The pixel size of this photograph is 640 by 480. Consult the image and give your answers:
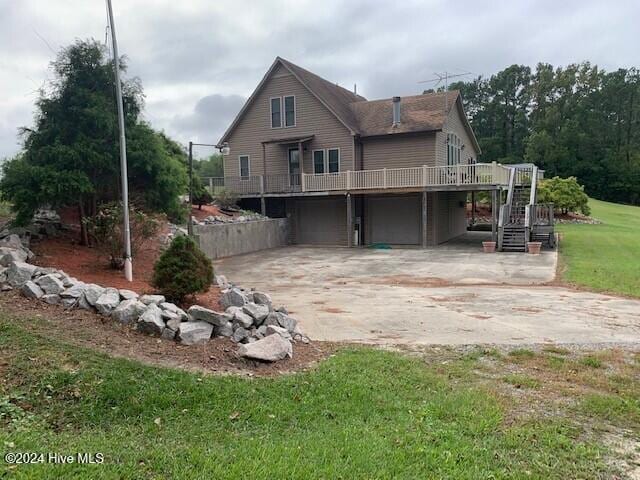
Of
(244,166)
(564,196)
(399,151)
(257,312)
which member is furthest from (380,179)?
(564,196)

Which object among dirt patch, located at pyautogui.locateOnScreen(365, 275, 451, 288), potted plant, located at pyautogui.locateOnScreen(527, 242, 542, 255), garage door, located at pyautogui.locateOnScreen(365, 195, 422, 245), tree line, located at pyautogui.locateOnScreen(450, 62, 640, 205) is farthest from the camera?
tree line, located at pyautogui.locateOnScreen(450, 62, 640, 205)

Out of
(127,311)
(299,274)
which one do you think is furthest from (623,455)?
(299,274)

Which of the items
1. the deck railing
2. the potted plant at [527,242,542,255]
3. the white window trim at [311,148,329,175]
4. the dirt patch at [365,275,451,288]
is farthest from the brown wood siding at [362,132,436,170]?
the dirt patch at [365,275,451,288]

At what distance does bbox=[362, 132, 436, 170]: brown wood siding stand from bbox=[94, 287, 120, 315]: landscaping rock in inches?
686

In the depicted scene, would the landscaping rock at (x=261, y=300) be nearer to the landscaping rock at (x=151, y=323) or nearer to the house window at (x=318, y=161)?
the landscaping rock at (x=151, y=323)

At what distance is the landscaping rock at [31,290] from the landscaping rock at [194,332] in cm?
197

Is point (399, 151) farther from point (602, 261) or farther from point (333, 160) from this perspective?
point (602, 261)

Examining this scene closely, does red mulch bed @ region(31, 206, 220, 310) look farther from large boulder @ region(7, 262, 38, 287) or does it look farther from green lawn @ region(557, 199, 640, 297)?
green lawn @ region(557, 199, 640, 297)

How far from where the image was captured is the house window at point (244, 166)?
2441 cm

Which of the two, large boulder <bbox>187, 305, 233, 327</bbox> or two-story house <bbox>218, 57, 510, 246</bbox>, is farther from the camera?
two-story house <bbox>218, 57, 510, 246</bbox>

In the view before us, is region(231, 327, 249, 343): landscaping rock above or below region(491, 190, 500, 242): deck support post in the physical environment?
below

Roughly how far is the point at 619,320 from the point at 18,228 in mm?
10909

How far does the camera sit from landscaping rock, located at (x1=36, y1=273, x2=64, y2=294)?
19.2 feet

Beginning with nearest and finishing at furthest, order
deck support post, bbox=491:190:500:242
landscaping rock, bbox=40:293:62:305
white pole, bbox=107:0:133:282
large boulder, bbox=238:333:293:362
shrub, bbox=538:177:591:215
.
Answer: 1. large boulder, bbox=238:333:293:362
2. landscaping rock, bbox=40:293:62:305
3. white pole, bbox=107:0:133:282
4. deck support post, bbox=491:190:500:242
5. shrub, bbox=538:177:591:215
